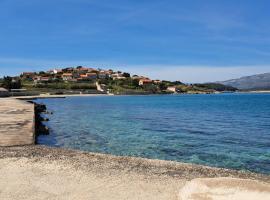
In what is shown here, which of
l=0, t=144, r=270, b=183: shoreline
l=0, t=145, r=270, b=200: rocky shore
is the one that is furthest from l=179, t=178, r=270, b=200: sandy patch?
l=0, t=144, r=270, b=183: shoreline

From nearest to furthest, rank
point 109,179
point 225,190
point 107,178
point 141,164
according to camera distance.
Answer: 1. point 225,190
2. point 109,179
3. point 107,178
4. point 141,164

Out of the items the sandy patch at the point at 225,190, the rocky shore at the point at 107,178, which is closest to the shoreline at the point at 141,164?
the rocky shore at the point at 107,178

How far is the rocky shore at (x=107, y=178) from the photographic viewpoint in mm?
8703

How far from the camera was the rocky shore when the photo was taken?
8.70 m

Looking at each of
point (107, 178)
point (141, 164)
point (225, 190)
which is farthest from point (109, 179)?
point (225, 190)

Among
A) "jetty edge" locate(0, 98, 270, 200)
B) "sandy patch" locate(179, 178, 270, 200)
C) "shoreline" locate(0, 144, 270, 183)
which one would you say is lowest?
"shoreline" locate(0, 144, 270, 183)

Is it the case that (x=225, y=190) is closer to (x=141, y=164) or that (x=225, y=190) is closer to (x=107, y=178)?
(x=107, y=178)

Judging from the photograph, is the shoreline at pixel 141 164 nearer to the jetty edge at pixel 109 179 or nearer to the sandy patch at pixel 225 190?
the jetty edge at pixel 109 179

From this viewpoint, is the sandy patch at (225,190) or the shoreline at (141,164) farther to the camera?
the shoreline at (141,164)

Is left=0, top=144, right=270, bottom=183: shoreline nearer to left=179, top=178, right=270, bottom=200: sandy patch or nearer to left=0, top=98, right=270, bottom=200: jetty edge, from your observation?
left=0, top=98, right=270, bottom=200: jetty edge

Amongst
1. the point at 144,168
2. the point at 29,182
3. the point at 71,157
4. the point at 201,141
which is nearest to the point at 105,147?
the point at 201,141

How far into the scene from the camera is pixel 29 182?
1105cm

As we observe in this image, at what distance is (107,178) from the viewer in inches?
457

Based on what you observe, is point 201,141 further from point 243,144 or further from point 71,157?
point 71,157
